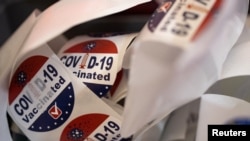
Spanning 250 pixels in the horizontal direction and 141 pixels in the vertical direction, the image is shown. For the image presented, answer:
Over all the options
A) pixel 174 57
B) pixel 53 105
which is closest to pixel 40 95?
pixel 53 105

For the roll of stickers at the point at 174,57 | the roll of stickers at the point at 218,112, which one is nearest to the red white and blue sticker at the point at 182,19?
the roll of stickers at the point at 174,57

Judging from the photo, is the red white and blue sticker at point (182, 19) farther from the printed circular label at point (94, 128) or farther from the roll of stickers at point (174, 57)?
the printed circular label at point (94, 128)

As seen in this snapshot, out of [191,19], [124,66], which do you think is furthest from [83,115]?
[191,19]

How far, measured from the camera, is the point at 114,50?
20.5 inches

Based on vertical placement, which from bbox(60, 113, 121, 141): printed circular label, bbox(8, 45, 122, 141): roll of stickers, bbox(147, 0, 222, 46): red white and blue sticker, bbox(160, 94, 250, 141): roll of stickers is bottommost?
bbox(160, 94, 250, 141): roll of stickers

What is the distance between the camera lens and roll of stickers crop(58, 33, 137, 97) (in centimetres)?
50

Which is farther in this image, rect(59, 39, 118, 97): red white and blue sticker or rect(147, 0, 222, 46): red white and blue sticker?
rect(59, 39, 118, 97): red white and blue sticker

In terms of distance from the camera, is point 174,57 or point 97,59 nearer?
point 174,57

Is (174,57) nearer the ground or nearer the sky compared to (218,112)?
nearer the sky

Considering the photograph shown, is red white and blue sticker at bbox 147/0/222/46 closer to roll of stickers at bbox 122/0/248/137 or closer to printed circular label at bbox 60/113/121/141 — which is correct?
roll of stickers at bbox 122/0/248/137

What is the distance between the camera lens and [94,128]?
19.6 inches

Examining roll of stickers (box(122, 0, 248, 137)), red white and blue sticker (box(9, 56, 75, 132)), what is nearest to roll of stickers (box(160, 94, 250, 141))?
roll of stickers (box(122, 0, 248, 137))

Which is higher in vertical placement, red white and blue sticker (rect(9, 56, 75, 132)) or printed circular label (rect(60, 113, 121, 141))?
red white and blue sticker (rect(9, 56, 75, 132))

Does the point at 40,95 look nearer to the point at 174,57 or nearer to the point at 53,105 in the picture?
the point at 53,105
